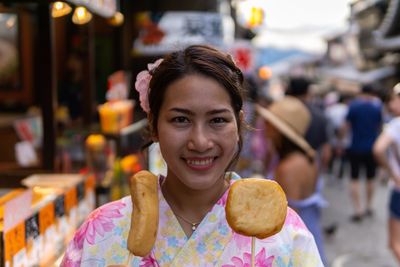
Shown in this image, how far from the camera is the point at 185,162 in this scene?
1.77 m

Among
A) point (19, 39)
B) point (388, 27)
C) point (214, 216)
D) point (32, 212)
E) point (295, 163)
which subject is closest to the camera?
point (214, 216)

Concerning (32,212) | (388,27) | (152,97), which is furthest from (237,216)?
(388,27)

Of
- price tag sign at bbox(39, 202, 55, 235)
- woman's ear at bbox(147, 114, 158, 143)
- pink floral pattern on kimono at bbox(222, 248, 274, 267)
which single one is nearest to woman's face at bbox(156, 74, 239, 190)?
woman's ear at bbox(147, 114, 158, 143)

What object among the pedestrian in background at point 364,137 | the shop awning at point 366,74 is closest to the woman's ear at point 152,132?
the pedestrian in background at point 364,137

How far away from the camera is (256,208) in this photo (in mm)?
1760

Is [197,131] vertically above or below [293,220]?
above

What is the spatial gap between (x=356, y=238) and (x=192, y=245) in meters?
6.34

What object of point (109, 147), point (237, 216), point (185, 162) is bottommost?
point (109, 147)

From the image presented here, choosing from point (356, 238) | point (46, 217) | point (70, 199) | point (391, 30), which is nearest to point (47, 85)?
point (70, 199)

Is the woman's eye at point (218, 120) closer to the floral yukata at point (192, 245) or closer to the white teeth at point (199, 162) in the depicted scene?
the white teeth at point (199, 162)

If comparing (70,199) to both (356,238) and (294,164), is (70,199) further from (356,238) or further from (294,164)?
(356,238)

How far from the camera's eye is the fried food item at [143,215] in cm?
169

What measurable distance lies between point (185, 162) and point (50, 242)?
3.98 feet

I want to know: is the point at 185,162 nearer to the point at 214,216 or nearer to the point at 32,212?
the point at 214,216
